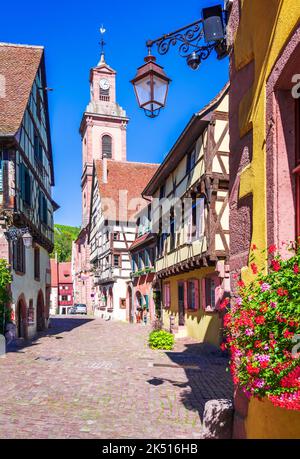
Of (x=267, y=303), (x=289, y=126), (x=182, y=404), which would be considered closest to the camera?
(x=267, y=303)

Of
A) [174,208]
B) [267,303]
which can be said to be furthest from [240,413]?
[174,208]

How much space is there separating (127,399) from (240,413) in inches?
143

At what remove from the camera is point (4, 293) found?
1381 cm

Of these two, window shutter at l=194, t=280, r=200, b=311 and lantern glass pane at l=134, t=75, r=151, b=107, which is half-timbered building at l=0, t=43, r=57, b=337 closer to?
window shutter at l=194, t=280, r=200, b=311

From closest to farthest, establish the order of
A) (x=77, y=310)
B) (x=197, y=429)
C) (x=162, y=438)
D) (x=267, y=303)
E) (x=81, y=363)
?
(x=267, y=303) < (x=162, y=438) < (x=197, y=429) < (x=81, y=363) < (x=77, y=310)

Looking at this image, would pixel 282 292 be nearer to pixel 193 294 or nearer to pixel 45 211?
pixel 193 294

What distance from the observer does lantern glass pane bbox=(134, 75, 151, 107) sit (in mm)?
5609

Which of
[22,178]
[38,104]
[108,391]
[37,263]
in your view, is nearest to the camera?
[108,391]

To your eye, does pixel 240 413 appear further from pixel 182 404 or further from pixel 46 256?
pixel 46 256

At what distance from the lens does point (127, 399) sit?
26.2 feet

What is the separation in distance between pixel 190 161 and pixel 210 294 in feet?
16.7

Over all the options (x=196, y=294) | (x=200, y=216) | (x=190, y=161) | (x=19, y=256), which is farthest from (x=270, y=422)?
(x=19, y=256)

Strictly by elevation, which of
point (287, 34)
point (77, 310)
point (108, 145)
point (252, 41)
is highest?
point (108, 145)

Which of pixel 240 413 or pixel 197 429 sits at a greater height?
pixel 240 413
